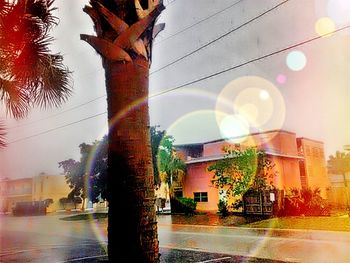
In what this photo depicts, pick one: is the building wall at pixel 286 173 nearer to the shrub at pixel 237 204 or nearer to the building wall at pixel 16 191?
the shrub at pixel 237 204

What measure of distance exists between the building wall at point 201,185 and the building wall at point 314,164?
25.9 ft

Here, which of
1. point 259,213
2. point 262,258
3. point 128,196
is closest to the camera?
point 128,196

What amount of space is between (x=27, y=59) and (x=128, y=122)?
549 centimetres

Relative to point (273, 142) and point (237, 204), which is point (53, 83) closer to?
point (237, 204)

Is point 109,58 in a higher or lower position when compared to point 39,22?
lower

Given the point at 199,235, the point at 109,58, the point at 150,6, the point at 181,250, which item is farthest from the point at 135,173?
the point at 199,235

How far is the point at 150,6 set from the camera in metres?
2.44

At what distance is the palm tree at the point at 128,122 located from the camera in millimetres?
2090

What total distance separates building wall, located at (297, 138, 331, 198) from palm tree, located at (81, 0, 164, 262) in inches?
1111

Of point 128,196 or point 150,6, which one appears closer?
point 128,196

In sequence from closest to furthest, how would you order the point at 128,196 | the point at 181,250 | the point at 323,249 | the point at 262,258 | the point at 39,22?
the point at 128,196 → the point at 39,22 → the point at 262,258 → the point at 323,249 → the point at 181,250

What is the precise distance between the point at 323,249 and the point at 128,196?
9.43 meters

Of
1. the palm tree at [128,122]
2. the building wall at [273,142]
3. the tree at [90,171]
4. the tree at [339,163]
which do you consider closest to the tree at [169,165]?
the building wall at [273,142]

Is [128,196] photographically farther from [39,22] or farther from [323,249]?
[323,249]
